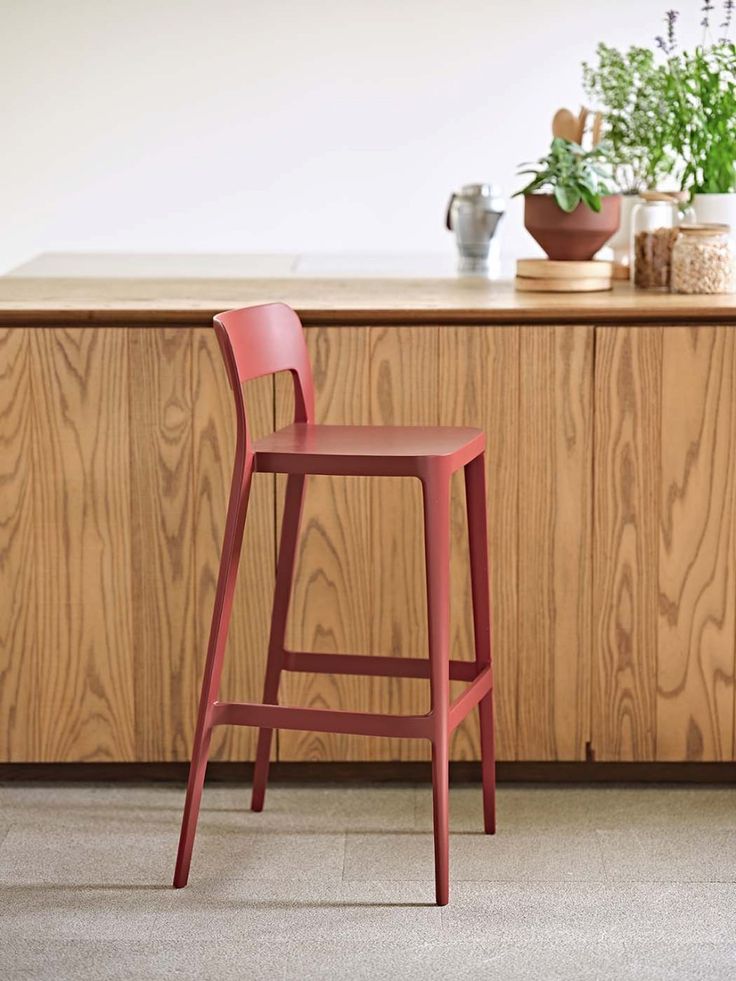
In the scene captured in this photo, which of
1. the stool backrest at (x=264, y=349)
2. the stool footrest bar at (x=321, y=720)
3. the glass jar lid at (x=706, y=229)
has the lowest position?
the stool footrest bar at (x=321, y=720)

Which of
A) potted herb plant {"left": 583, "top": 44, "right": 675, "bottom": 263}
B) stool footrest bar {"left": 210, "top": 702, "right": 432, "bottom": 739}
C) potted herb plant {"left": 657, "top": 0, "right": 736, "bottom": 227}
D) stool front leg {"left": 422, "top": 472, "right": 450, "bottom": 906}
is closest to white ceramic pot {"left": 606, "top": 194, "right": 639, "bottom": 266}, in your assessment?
potted herb plant {"left": 583, "top": 44, "right": 675, "bottom": 263}

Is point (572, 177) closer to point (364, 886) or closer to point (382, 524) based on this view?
point (382, 524)

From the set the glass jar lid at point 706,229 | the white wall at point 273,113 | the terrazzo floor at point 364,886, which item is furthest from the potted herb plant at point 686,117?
the white wall at point 273,113

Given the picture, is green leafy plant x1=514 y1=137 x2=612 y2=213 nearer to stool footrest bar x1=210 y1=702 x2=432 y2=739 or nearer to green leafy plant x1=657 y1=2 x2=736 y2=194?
green leafy plant x1=657 y1=2 x2=736 y2=194

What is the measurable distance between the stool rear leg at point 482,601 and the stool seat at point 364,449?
61 mm

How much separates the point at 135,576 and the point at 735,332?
1133 millimetres

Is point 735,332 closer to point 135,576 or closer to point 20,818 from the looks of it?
point 135,576

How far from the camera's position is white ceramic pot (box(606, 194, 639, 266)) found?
10.2ft

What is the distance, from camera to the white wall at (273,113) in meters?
4.63

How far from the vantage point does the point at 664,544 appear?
2.47 metres

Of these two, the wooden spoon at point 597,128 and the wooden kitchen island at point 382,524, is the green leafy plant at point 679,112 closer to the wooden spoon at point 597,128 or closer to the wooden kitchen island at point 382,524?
the wooden spoon at point 597,128

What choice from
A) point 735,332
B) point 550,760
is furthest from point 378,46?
point 550,760

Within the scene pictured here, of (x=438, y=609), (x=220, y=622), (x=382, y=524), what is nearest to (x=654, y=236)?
(x=382, y=524)

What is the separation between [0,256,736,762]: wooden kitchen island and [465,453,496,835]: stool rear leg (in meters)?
0.18
